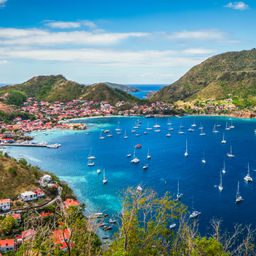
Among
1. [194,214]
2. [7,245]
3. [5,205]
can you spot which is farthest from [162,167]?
[7,245]

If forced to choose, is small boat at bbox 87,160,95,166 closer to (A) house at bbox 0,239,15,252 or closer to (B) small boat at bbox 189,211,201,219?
(B) small boat at bbox 189,211,201,219

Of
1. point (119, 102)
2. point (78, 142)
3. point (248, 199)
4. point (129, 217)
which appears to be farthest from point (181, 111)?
point (129, 217)

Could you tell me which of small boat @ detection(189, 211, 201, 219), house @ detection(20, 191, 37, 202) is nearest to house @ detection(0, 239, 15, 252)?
house @ detection(20, 191, 37, 202)

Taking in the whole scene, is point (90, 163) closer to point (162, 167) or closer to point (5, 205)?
point (162, 167)

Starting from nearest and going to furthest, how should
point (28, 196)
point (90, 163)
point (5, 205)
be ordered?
point (5, 205) → point (28, 196) → point (90, 163)

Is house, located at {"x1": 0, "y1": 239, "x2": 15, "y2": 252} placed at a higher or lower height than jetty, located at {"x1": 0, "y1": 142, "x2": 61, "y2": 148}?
lower

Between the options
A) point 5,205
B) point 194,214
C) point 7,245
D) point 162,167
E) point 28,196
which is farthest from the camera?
point 162,167

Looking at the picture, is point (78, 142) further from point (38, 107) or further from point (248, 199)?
point (38, 107)
